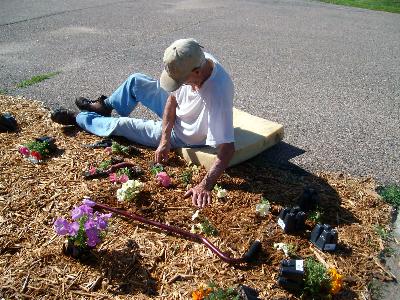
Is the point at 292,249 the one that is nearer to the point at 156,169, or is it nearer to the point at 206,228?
the point at 206,228

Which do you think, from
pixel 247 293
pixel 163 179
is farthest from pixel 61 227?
pixel 247 293

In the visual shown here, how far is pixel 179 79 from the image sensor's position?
11.5ft

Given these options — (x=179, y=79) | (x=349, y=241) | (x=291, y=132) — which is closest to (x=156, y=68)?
(x=291, y=132)

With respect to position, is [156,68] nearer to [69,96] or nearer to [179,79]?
[69,96]

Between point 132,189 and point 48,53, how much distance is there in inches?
204

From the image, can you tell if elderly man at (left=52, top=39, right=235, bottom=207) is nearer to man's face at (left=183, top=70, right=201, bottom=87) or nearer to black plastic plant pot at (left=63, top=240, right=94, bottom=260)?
man's face at (left=183, top=70, right=201, bottom=87)

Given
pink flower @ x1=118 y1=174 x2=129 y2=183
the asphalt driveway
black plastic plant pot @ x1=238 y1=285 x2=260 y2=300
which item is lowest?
the asphalt driveway

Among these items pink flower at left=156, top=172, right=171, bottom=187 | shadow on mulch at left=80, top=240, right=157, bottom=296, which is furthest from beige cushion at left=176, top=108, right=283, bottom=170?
shadow on mulch at left=80, top=240, right=157, bottom=296

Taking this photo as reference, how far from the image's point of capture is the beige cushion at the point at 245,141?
437 cm

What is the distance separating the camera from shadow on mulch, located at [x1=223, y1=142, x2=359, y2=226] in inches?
153

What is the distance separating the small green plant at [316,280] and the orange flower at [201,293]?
2.20ft

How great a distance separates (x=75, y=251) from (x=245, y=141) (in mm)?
2083

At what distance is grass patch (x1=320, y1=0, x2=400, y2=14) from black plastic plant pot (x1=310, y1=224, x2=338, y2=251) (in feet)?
37.6

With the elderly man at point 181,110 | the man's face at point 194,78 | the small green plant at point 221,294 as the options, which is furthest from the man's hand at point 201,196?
the small green plant at point 221,294
